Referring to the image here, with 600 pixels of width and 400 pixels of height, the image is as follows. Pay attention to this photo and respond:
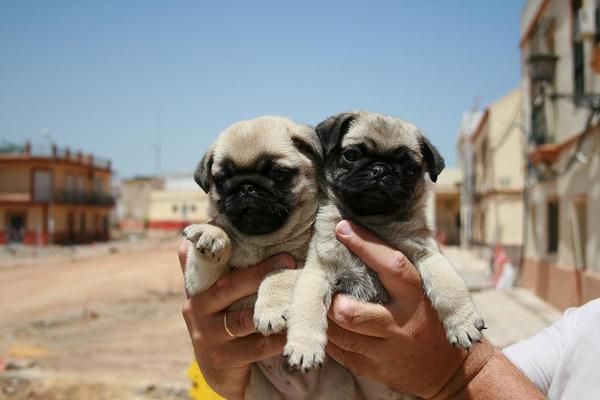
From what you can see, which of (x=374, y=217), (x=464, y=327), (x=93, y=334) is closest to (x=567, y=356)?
(x=464, y=327)

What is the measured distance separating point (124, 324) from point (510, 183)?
19.9 meters

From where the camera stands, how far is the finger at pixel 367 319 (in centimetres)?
282

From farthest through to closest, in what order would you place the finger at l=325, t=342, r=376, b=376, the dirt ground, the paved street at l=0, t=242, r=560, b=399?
1. the paved street at l=0, t=242, r=560, b=399
2. the dirt ground
3. the finger at l=325, t=342, r=376, b=376

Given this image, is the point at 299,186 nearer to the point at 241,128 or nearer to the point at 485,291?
the point at 241,128

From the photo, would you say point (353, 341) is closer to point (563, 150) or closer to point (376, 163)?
point (376, 163)

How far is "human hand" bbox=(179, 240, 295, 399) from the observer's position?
122 inches

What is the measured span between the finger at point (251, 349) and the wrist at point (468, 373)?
92 cm

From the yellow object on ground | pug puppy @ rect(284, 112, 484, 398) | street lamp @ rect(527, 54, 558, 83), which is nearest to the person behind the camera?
pug puppy @ rect(284, 112, 484, 398)

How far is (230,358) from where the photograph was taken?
316 centimetres

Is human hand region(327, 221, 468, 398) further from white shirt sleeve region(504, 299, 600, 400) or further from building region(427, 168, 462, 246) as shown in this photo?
building region(427, 168, 462, 246)

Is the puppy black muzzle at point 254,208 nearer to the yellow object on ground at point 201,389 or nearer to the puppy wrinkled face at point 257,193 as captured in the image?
the puppy wrinkled face at point 257,193

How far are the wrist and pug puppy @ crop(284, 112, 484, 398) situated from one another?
177 millimetres

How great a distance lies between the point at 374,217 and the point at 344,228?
0.27m

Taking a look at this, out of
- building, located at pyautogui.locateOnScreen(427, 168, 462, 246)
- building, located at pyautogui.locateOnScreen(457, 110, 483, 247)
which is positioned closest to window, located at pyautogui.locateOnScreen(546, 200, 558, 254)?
building, located at pyautogui.locateOnScreen(457, 110, 483, 247)
